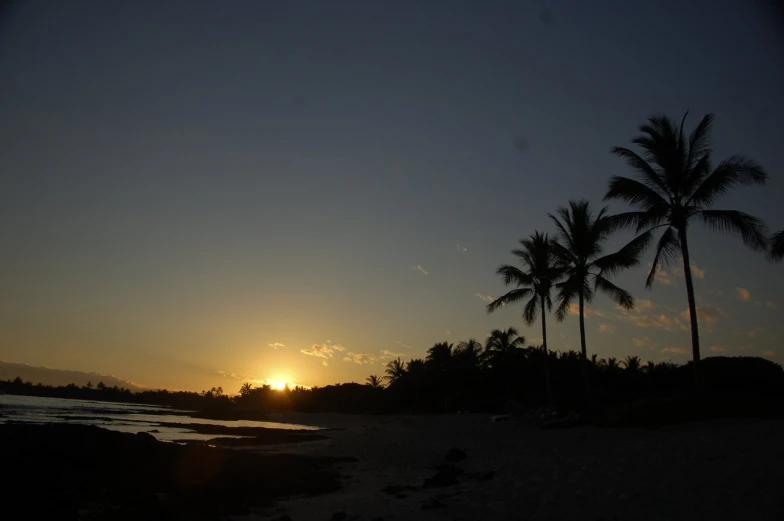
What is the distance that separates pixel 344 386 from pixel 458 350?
28260 mm

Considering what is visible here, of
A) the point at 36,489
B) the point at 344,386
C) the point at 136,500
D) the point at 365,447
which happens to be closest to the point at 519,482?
the point at 136,500

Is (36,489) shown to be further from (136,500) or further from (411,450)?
(411,450)

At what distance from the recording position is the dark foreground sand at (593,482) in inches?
277

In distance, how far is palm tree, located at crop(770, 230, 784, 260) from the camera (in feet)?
56.7

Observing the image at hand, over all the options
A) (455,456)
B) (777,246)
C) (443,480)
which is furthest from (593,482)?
(777,246)

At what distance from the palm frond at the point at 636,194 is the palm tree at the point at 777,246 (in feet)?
11.9

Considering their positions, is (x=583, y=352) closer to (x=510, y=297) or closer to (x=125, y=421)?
(x=510, y=297)

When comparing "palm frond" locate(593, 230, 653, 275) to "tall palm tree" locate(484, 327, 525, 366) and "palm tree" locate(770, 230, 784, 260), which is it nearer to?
"palm tree" locate(770, 230, 784, 260)

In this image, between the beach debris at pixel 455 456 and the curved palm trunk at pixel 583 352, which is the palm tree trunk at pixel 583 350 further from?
the beach debris at pixel 455 456

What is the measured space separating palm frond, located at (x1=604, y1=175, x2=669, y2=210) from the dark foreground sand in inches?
348

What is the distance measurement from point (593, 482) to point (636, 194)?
13946mm

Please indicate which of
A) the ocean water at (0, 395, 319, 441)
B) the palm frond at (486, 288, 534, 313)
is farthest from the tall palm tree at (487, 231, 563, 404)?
the ocean water at (0, 395, 319, 441)

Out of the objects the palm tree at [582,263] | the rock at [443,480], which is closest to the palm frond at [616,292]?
the palm tree at [582,263]

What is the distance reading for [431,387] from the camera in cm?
5356
